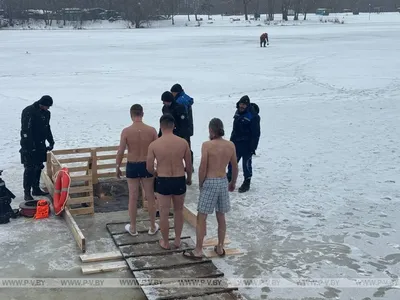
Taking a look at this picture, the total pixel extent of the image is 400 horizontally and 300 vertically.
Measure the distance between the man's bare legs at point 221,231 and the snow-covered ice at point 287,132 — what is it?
15 cm

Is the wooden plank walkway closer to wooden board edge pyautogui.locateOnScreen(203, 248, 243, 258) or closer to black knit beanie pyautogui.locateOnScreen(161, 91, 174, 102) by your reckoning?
wooden board edge pyautogui.locateOnScreen(203, 248, 243, 258)

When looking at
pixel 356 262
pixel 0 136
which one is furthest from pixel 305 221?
pixel 0 136

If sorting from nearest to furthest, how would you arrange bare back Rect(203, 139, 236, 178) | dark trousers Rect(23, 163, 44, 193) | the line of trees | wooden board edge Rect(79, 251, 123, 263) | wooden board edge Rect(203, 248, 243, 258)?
1. bare back Rect(203, 139, 236, 178)
2. wooden board edge Rect(79, 251, 123, 263)
3. wooden board edge Rect(203, 248, 243, 258)
4. dark trousers Rect(23, 163, 44, 193)
5. the line of trees

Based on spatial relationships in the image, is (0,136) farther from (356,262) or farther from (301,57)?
(301,57)

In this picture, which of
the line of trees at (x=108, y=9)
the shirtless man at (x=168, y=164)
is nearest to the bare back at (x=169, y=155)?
the shirtless man at (x=168, y=164)

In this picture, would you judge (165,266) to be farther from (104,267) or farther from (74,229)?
(74,229)

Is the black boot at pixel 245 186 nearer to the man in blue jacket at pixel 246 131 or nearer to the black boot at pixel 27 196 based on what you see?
the man in blue jacket at pixel 246 131

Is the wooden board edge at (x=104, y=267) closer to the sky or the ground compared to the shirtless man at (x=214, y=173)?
closer to the ground

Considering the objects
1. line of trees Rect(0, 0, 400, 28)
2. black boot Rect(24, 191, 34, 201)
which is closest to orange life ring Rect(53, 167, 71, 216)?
black boot Rect(24, 191, 34, 201)

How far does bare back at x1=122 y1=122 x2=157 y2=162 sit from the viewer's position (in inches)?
271

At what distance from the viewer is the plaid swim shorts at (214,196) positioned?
6.30 meters

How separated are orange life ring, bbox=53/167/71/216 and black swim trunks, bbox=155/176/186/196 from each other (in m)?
1.93

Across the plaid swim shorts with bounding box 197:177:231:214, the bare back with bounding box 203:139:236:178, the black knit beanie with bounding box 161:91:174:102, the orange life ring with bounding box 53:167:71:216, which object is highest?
the black knit beanie with bounding box 161:91:174:102

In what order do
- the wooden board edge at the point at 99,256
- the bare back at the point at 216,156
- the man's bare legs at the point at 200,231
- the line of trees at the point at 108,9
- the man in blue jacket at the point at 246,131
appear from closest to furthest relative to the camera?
the bare back at the point at 216,156, the man's bare legs at the point at 200,231, the wooden board edge at the point at 99,256, the man in blue jacket at the point at 246,131, the line of trees at the point at 108,9
